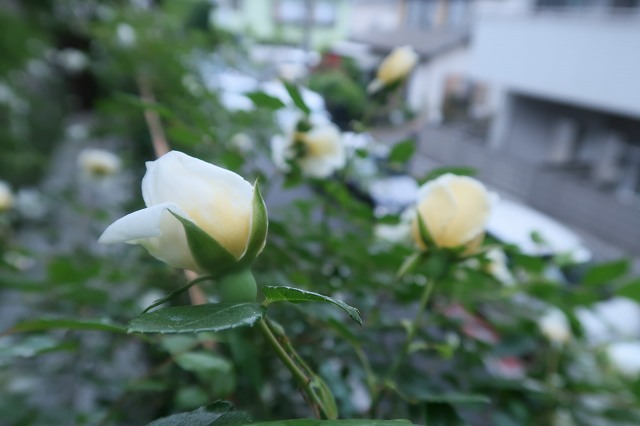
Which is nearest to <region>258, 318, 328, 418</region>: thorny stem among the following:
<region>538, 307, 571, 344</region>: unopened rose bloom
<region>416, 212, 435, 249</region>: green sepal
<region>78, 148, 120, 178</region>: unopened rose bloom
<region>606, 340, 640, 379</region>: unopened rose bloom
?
<region>416, 212, 435, 249</region>: green sepal

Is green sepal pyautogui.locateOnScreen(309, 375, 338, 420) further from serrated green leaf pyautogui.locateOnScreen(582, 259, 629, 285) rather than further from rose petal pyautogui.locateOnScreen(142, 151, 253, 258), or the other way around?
serrated green leaf pyautogui.locateOnScreen(582, 259, 629, 285)

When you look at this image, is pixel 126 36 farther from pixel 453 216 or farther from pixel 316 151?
pixel 453 216

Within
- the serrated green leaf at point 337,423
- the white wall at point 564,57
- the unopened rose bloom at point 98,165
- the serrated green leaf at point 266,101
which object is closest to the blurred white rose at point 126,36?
the unopened rose bloom at point 98,165

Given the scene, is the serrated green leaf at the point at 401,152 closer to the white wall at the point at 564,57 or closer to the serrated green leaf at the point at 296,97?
the serrated green leaf at the point at 296,97

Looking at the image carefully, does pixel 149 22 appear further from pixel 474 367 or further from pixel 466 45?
pixel 466 45

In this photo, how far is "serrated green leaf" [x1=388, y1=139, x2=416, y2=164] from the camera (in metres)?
0.51

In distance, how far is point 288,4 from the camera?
22.3ft

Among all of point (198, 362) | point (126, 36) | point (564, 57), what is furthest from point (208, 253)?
point (564, 57)

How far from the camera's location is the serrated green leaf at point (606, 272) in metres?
0.45

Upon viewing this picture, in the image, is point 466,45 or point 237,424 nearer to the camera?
point 237,424

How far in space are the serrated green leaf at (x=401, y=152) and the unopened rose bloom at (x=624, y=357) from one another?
403mm

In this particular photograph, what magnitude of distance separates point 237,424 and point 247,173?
0.41m

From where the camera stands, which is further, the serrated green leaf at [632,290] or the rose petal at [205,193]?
the serrated green leaf at [632,290]

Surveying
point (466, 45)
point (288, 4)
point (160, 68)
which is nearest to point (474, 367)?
point (160, 68)
